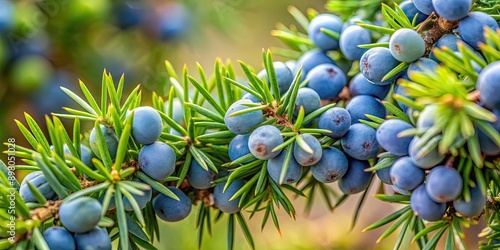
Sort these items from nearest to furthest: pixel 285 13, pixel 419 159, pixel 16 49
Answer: pixel 419 159 < pixel 16 49 < pixel 285 13

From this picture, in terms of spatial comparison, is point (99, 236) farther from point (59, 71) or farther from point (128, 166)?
point (59, 71)

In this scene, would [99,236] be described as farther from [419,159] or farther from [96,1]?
[96,1]

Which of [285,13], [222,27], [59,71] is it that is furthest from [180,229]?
[285,13]

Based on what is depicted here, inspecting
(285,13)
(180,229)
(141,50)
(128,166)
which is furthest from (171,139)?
(285,13)

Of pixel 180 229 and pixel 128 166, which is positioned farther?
pixel 180 229

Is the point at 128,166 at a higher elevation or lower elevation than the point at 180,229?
higher

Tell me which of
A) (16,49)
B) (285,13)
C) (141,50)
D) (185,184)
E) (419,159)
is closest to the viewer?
(419,159)

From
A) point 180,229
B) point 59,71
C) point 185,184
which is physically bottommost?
point 180,229
